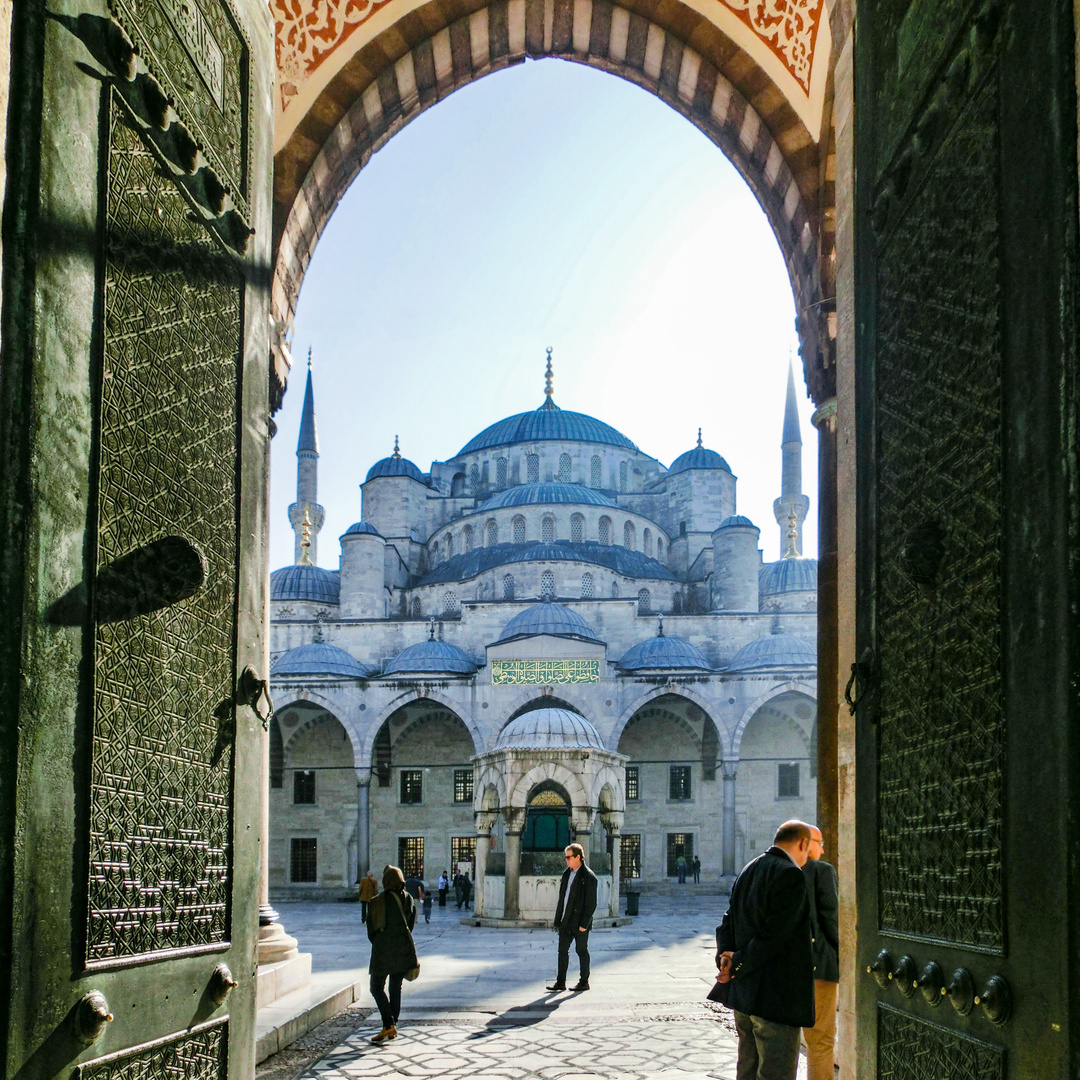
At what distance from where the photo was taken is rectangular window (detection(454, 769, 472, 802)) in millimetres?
30859

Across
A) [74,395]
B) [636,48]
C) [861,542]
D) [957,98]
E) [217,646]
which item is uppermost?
[636,48]

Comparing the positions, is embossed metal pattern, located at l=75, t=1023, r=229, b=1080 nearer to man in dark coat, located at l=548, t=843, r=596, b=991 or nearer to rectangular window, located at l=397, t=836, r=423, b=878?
man in dark coat, located at l=548, t=843, r=596, b=991

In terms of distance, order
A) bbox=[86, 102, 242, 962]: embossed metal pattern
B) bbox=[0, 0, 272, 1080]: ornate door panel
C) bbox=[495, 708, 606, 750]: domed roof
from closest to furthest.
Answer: bbox=[0, 0, 272, 1080]: ornate door panel → bbox=[86, 102, 242, 962]: embossed metal pattern → bbox=[495, 708, 606, 750]: domed roof

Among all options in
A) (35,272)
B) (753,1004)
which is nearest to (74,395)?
(35,272)

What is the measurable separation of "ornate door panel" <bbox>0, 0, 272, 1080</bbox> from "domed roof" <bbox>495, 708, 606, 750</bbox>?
43.5ft

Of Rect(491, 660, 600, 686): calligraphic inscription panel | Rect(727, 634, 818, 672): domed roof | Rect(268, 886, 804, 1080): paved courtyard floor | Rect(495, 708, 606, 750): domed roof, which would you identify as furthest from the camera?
Rect(491, 660, 600, 686): calligraphic inscription panel

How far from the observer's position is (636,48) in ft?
22.6

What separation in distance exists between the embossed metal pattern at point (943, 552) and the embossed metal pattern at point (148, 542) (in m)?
1.63

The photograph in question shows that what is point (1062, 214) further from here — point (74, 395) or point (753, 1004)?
point (753, 1004)

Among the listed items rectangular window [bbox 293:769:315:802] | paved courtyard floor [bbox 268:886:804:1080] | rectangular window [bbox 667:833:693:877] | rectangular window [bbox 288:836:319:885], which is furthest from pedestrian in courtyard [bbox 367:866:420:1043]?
rectangular window [bbox 293:769:315:802]

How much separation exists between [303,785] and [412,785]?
2.80 meters

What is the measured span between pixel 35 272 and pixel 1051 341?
5.95 ft

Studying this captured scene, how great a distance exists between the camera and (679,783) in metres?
30.7

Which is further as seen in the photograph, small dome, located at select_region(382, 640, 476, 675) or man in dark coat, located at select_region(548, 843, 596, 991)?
small dome, located at select_region(382, 640, 476, 675)
